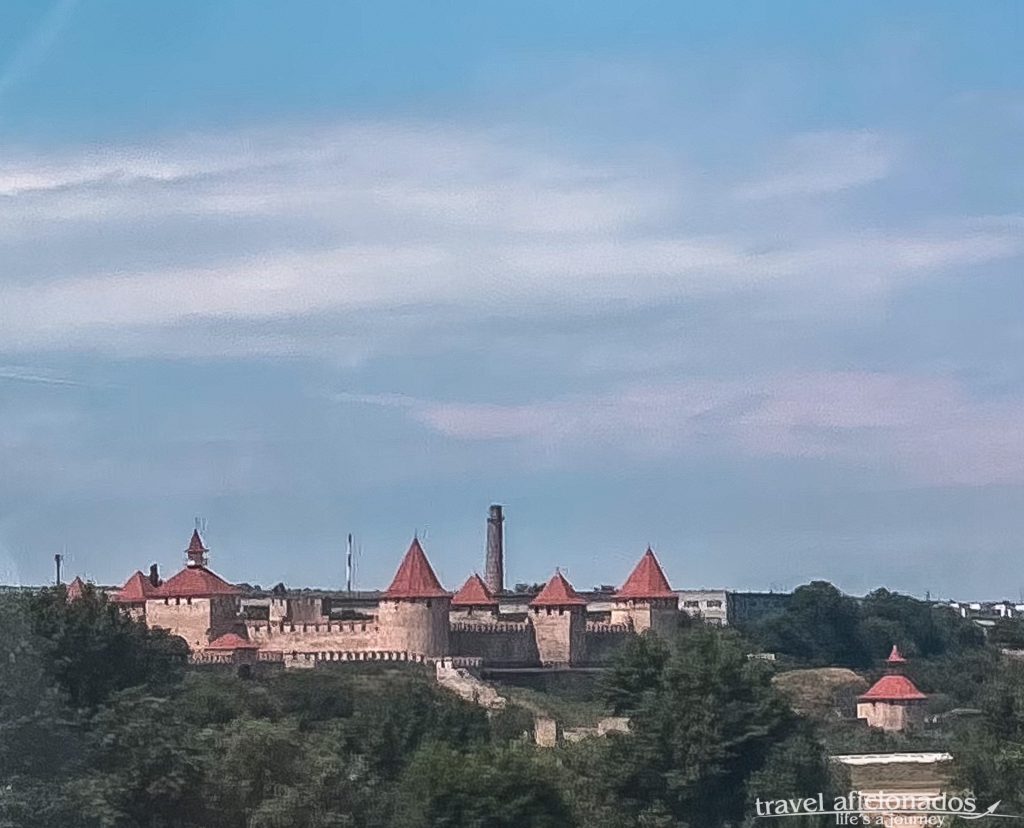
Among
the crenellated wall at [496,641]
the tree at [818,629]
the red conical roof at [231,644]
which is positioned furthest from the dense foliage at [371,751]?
the tree at [818,629]

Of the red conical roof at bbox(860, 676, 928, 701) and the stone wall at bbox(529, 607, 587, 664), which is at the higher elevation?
the stone wall at bbox(529, 607, 587, 664)

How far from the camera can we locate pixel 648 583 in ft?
246

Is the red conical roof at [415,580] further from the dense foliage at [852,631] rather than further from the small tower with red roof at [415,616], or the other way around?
the dense foliage at [852,631]

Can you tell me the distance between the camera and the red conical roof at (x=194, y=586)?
67625mm

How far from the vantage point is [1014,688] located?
113 feet

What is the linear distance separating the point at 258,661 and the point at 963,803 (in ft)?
117

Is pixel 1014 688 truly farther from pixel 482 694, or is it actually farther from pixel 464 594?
pixel 464 594

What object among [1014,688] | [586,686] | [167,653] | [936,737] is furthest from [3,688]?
[586,686]

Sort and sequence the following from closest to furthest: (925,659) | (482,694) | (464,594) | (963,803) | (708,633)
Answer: (963,803), (708,633), (482,694), (464,594), (925,659)

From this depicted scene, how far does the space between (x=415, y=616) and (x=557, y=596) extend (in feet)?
20.6

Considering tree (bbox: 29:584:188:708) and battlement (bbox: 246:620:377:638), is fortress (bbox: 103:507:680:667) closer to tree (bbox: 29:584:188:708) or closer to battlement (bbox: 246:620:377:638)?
battlement (bbox: 246:620:377:638)

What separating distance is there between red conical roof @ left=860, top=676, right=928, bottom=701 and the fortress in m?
7.36

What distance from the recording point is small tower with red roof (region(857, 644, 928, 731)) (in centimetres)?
6656

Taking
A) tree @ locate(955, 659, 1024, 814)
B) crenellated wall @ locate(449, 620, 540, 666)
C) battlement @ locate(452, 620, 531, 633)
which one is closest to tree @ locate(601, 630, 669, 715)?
tree @ locate(955, 659, 1024, 814)
